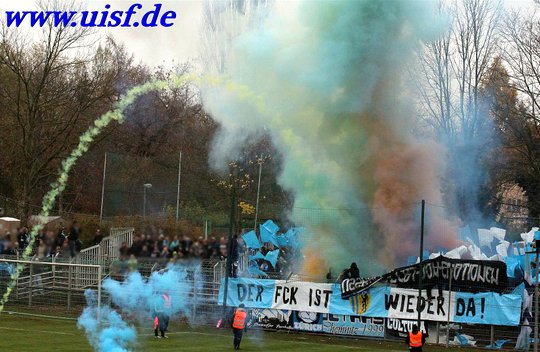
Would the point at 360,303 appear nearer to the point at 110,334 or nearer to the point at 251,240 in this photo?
the point at 251,240

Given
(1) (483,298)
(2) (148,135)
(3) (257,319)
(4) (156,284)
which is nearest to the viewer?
(4) (156,284)

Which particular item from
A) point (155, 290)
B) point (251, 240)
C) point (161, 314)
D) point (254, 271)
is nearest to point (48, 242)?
point (155, 290)

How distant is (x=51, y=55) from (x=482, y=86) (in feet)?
83.3

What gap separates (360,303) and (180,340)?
22.5 ft

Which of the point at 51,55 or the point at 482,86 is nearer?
the point at 51,55

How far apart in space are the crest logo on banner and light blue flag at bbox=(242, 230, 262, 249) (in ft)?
16.2

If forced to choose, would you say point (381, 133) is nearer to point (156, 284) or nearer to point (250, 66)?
point (250, 66)

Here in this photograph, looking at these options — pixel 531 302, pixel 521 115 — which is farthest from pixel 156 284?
pixel 521 115

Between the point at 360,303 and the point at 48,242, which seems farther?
the point at 360,303

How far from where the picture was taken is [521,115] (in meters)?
52.6

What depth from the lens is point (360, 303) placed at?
1346 inches

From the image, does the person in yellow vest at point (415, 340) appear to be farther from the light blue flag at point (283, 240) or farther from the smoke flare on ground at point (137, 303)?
the light blue flag at point (283, 240)

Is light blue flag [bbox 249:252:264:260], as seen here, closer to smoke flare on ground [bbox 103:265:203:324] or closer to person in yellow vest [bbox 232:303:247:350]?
smoke flare on ground [bbox 103:265:203:324]

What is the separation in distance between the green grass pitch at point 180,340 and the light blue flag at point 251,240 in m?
3.50
